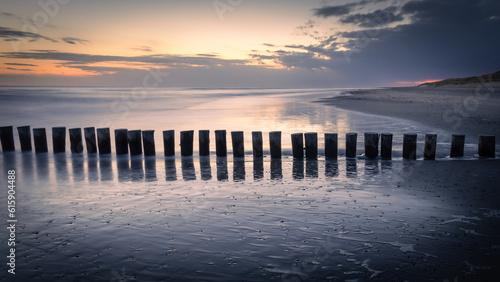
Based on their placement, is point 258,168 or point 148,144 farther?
point 148,144

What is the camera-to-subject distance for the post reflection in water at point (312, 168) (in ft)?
26.5

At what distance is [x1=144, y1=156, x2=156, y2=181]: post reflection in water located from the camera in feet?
26.6

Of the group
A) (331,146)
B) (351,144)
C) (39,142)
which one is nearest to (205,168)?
(331,146)

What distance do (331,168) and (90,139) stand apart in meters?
7.72

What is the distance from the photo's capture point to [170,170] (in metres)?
8.88

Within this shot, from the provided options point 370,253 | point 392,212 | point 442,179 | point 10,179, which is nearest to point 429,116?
point 442,179

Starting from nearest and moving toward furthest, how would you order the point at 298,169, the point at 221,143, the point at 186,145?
the point at 298,169 < the point at 221,143 < the point at 186,145

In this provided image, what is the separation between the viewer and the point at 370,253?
4.09 m

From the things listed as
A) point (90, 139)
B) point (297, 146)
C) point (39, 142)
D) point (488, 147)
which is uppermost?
point (90, 139)

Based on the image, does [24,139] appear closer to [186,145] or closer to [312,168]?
[186,145]

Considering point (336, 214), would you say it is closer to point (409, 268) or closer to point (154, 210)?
point (409, 268)

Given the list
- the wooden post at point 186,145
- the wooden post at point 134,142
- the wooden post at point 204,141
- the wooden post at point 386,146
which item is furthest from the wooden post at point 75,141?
the wooden post at point 386,146

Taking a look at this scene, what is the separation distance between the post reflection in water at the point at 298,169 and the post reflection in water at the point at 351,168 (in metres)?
1.07

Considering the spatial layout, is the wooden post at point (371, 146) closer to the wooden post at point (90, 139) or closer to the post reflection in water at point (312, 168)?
the post reflection in water at point (312, 168)
